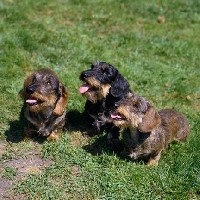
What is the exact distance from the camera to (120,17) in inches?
472

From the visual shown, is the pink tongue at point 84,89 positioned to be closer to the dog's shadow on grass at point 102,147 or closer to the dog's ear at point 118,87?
the dog's ear at point 118,87

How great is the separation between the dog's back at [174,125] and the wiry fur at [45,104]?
1913 millimetres

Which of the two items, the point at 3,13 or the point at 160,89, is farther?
the point at 3,13

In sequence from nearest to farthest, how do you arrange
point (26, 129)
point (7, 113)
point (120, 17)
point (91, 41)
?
point (26, 129) → point (7, 113) → point (91, 41) → point (120, 17)

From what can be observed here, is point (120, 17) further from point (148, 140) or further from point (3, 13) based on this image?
point (148, 140)

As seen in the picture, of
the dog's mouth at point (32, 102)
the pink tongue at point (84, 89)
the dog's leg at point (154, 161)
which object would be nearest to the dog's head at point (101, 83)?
the pink tongue at point (84, 89)

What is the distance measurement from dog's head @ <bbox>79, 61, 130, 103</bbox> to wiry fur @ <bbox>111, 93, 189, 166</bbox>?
483mm

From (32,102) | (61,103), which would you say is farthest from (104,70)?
(32,102)

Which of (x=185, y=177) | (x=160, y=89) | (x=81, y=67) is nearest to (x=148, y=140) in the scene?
(x=185, y=177)

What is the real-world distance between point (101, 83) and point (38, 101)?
1.19 meters

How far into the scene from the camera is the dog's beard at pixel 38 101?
20.6ft

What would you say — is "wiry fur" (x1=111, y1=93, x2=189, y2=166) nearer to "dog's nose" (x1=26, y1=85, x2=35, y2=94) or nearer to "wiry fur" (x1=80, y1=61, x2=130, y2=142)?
"wiry fur" (x1=80, y1=61, x2=130, y2=142)

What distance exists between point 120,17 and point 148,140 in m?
6.54

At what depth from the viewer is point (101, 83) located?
22.1 feet
